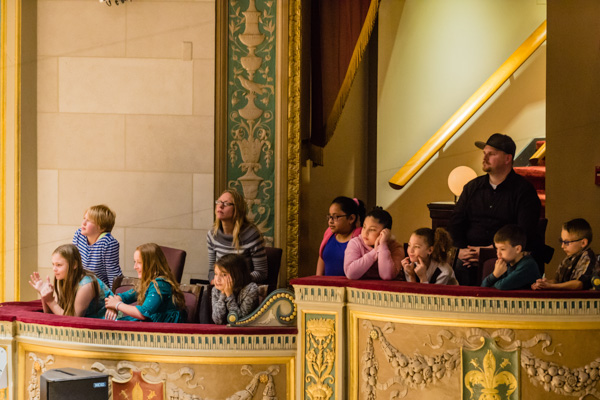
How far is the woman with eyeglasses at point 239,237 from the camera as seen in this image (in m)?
6.32

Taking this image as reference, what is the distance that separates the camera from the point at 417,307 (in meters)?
4.91

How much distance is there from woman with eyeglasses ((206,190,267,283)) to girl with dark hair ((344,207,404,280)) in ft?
3.45

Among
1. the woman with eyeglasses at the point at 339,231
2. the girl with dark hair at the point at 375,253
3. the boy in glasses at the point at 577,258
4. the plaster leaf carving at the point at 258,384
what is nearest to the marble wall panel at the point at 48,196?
the woman with eyeglasses at the point at 339,231

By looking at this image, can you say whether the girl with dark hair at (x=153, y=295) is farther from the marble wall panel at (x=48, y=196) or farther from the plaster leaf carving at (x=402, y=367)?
the marble wall panel at (x=48, y=196)

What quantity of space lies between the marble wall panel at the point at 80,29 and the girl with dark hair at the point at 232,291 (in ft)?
8.88

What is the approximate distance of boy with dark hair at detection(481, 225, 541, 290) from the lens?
16.0 ft

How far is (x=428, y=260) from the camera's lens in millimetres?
5227

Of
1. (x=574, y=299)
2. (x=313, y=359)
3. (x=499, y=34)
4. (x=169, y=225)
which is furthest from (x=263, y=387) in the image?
(x=499, y=34)

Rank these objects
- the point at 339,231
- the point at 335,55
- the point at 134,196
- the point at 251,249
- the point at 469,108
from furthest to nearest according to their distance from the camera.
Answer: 1. the point at 469,108
2. the point at 335,55
3. the point at 134,196
4. the point at 251,249
5. the point at 339,231

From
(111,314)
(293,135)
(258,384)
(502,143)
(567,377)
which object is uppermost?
(293,135)

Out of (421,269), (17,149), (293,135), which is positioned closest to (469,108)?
(293,135)

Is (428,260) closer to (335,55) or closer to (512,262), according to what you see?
(512,262)

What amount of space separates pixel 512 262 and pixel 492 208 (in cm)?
84

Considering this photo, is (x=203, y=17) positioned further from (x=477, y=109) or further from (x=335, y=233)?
(x=477, y=109)
